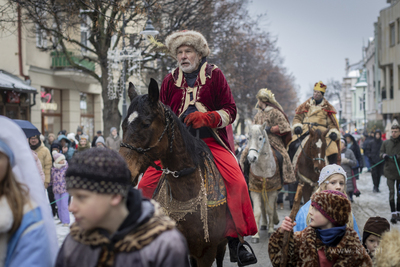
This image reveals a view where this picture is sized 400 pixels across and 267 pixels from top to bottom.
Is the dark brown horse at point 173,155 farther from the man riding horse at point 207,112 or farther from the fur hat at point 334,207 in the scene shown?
the fur hat at point 334,207

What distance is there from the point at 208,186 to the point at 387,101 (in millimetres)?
33465

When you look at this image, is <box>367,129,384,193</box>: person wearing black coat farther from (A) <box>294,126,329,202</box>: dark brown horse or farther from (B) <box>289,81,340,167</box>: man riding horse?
(A) <box>294,126,329,202</box>: dark brown horse

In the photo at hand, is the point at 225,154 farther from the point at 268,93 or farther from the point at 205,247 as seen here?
the point at 268,93

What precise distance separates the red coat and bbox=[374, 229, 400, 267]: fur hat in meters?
2.07

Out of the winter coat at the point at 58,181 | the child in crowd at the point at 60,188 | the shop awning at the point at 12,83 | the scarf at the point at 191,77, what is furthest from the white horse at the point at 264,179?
the shop awning at the point at 12,83

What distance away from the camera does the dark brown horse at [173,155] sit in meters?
3.72

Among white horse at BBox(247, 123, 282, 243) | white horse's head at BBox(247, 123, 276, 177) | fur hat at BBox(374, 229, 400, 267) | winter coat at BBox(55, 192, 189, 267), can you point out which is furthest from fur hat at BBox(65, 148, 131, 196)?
white horse at BBox(247, 123, 282, 243)

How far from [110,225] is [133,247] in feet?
0.54

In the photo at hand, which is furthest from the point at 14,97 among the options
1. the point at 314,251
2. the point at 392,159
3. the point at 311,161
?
the point at 314,251

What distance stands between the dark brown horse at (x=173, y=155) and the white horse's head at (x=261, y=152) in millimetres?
4210

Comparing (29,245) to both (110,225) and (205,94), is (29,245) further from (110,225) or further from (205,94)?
(205,94)

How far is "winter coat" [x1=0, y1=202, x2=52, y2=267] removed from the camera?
2096mm

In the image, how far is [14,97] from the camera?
675 inches

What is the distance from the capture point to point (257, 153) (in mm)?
8617
